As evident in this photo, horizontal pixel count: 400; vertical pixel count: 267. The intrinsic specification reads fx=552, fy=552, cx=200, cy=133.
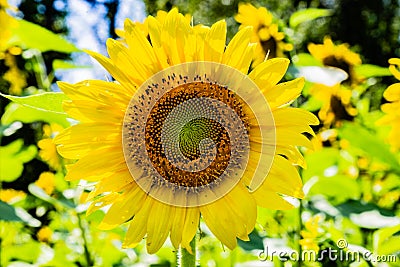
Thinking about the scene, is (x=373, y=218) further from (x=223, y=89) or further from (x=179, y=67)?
(x=179, y=67)

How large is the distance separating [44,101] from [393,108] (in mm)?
1061

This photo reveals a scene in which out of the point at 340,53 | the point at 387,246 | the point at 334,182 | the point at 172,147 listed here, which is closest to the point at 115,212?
the point at 172,147

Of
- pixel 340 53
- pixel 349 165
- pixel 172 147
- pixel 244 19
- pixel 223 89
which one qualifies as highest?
pixel 223 89

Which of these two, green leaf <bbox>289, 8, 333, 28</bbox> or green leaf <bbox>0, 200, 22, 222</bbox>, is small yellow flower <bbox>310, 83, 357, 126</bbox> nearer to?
green leaf <bbox>289, 8, 333, 28</bbox>

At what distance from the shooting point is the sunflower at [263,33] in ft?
7.45

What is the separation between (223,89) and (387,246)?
2.00 ft

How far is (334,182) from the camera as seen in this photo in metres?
1.90

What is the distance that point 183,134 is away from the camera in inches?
48.7

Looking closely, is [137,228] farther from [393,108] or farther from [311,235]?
[393,108]

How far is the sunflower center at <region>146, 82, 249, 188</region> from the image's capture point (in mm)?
1208

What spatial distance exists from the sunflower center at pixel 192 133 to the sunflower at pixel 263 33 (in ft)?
3.18

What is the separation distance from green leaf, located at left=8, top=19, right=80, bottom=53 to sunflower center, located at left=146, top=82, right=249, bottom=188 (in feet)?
1.28

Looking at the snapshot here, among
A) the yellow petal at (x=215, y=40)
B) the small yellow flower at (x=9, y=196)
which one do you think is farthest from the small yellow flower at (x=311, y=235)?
the small yellow flower at (x=9, y=196)

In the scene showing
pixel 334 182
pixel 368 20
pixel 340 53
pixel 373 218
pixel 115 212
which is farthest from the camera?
pixel 368 20
